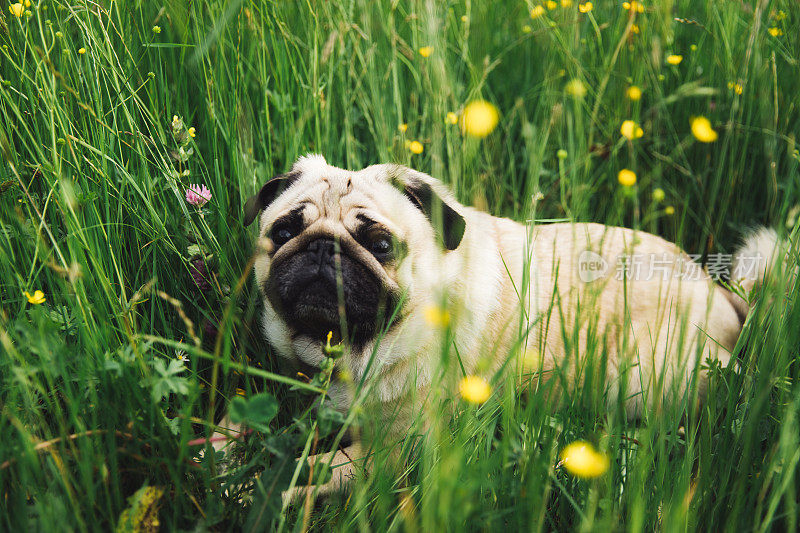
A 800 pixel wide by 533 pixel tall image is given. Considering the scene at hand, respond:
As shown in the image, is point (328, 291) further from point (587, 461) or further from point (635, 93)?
point (635, 93)

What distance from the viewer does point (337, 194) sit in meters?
2.18

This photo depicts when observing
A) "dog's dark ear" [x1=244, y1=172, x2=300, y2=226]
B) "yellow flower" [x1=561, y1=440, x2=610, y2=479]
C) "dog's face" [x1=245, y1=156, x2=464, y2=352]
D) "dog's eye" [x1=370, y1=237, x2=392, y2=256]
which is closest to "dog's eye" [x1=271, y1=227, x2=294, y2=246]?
"dog's face" [x1=245, y1=156, x2=464, y2=352]

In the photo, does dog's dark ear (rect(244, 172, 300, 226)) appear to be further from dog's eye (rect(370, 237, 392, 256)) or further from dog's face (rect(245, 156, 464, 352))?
dog's eye (rect(370, 237, 392, 256))

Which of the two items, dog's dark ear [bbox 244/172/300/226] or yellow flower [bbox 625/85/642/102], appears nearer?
yellow flower [bbox 625/85/642/102]

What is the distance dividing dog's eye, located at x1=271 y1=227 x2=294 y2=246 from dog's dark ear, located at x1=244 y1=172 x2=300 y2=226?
121mm

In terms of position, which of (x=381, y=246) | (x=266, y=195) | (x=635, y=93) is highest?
(x=635, y=93)

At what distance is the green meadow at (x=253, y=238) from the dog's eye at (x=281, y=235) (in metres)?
0.21

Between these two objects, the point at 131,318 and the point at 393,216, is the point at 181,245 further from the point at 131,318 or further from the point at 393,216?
the point at 393,216

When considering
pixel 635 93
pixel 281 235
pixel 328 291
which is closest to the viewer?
pixel 328 291

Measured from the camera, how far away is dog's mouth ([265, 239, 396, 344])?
190cm

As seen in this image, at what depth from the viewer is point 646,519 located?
55.1 inches

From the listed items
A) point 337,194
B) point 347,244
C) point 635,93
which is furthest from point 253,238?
point 635,93

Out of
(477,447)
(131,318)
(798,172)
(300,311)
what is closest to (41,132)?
(131,318)

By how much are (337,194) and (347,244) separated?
0.95 ft
